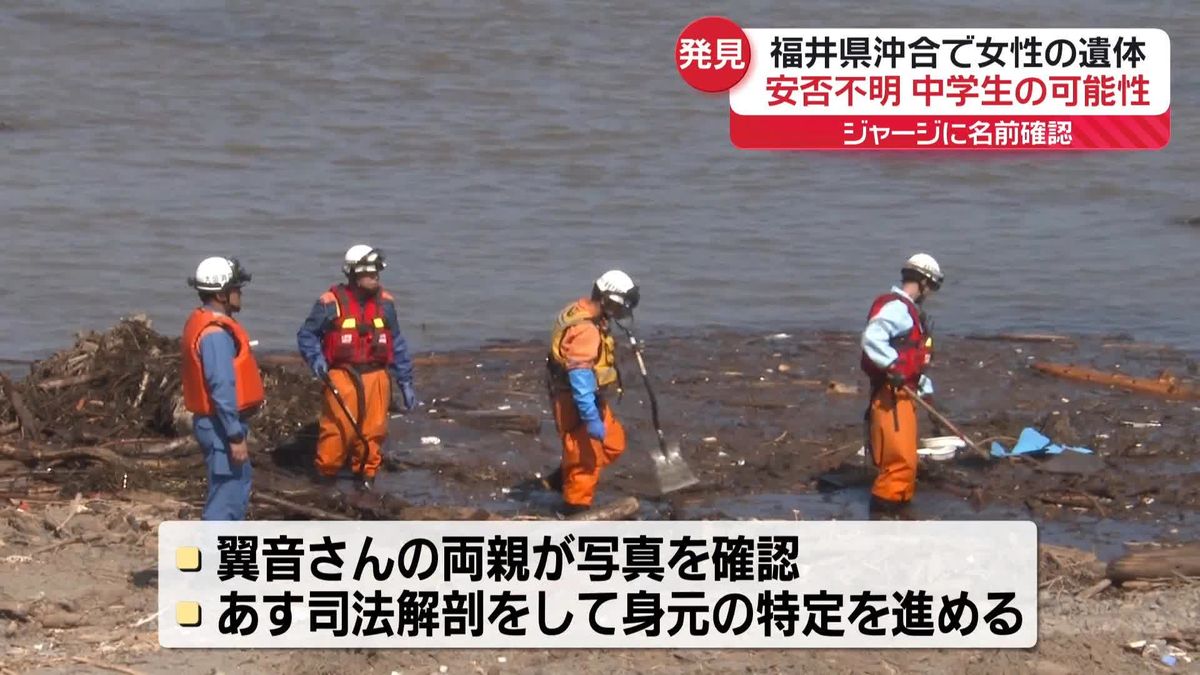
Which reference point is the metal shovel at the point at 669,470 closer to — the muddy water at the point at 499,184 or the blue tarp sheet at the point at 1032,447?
the blue tarp sheet at the point at 1032,447

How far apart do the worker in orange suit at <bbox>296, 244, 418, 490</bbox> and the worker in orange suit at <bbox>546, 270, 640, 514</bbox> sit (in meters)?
1.25

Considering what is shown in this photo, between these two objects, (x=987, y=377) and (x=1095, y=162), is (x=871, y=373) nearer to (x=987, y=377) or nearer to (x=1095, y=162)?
(x=987, y=377)

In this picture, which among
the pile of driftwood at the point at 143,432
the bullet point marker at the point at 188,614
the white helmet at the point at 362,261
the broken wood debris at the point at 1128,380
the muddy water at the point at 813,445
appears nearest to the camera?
the bullet point marker at the point at 188,614

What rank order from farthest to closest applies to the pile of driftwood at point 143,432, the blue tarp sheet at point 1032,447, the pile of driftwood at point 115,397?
the blue tarp sheet at point 1032,447
the pile of driftwood at point 115,397
the pile of driftwood at point 143,432

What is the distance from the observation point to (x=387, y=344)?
13.3 metres

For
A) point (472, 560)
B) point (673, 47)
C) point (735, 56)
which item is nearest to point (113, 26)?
point (673, 47)

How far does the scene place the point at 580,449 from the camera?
12766 mm

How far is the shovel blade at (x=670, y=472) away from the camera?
13547 mm

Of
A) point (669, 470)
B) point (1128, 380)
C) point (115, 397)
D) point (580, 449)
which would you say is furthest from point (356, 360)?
point (1128, 380)

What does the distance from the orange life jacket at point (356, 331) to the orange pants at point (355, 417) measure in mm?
141

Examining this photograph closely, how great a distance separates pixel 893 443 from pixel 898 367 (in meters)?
0.53

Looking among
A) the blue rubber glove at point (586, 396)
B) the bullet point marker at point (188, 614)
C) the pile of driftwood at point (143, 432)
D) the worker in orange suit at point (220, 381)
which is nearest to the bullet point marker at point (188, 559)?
the worker in orange suit at point (220, 381)

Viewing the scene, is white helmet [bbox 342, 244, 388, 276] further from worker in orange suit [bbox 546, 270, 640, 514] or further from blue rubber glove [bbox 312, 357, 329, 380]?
worker in orange suit [bbox 546, 270, 640, 514]

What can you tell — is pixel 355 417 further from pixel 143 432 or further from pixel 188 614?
pixel 188 614
